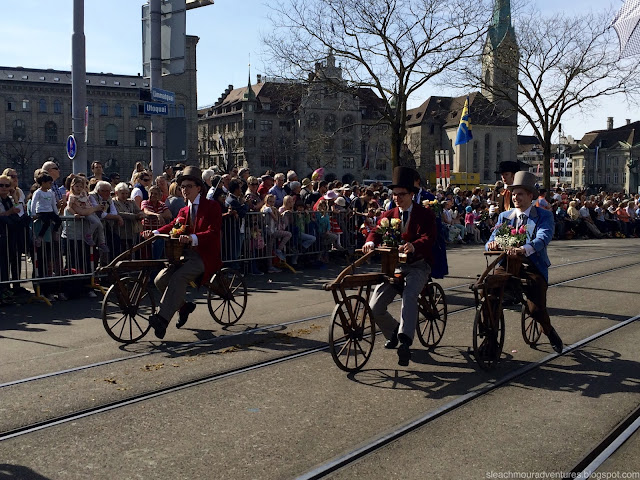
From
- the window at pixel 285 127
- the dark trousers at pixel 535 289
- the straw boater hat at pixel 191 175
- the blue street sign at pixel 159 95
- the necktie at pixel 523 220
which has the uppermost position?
the window at pixel 285 127

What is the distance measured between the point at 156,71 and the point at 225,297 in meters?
6.90

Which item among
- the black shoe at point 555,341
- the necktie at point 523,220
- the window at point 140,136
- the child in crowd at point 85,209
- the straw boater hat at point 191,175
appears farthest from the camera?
the window at point 140,136

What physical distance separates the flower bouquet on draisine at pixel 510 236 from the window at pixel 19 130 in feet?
304

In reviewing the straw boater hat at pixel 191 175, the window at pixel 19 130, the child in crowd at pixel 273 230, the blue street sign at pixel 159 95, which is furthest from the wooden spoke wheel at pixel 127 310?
the window at pixel 19 130

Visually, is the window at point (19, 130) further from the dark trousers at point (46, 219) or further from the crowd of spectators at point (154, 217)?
the dark trousers at point (46, 219)

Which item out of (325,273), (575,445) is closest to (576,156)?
(325,273)

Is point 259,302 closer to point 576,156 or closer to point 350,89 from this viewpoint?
point 350,89

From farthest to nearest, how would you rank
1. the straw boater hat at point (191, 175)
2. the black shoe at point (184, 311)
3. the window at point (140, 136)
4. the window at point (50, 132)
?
the window at point (140, 136) → the window at point (50, 132) → the black shoe at point (184, 311) → the straw boater hat at point (191, 175)

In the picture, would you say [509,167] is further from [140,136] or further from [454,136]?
[454,136]

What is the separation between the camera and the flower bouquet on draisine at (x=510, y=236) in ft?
24.4

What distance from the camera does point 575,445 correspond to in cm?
517

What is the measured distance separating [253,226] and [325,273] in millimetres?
1933

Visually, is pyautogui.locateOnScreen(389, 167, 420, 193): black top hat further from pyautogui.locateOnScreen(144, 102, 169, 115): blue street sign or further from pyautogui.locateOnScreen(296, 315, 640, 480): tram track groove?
pyautogui.locateOnScreen(144, 102, 169, 115): blue street sign

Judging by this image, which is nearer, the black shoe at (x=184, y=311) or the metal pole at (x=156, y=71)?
the black shoe at (x=184, y=311)
